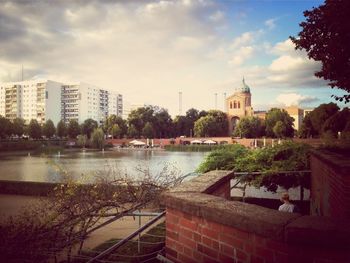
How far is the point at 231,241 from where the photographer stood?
2.51m

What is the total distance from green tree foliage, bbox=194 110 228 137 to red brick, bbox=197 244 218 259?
328 feet

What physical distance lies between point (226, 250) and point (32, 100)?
153893 mm

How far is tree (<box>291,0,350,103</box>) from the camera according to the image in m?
6.90

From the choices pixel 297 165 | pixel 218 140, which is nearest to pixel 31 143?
pixel 218 140

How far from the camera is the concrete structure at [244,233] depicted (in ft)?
6.51

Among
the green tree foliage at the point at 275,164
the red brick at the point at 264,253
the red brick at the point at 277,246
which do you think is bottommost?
the green tree foliage at the point at 275,164

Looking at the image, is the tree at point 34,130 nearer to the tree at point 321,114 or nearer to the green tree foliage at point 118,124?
the green tree foliage at point 118,124

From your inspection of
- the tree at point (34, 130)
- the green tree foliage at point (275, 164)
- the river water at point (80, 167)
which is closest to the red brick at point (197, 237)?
the green tree foliage at point (275, 164)

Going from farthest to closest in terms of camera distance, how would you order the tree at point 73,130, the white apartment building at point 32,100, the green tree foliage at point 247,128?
the white apartment building at point 32,100
the tree at point 73,130
the green tree foliage at point 247,128

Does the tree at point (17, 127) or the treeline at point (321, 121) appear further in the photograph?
the tree at point (17, 127)

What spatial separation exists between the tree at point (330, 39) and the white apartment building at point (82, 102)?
144 metres

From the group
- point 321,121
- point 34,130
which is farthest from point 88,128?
point 321,121

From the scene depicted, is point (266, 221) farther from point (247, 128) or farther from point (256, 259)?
point (247, 128)

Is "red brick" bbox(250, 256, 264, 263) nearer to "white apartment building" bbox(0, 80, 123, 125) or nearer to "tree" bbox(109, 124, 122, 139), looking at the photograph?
"tree" bbox(109, 124, 122, 139)
